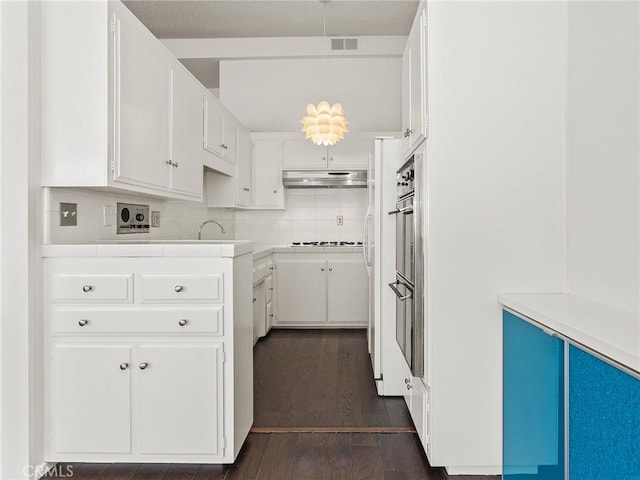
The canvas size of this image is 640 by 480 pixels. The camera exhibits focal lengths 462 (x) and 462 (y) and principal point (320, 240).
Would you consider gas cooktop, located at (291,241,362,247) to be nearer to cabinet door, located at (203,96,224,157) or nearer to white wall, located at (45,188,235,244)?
white wall, located at (45,188,235,244)

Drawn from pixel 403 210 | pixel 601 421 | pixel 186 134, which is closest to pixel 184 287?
pixel 403 210

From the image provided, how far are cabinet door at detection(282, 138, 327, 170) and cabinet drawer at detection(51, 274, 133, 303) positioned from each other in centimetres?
301

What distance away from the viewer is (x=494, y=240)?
195 cm

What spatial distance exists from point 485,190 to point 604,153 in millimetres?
443

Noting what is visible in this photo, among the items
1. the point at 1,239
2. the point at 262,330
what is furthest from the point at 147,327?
the point at 262,330

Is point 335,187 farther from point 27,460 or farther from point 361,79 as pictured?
point 27,460

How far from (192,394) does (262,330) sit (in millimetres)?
2329

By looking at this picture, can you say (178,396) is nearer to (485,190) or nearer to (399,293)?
(399,293)

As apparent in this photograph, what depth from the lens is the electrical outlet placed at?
252 centimetres

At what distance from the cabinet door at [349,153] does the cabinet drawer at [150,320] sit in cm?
304

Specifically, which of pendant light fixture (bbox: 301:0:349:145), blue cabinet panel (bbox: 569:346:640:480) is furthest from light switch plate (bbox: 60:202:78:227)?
blue cabinet panel (bbox: 569:346:640:480)

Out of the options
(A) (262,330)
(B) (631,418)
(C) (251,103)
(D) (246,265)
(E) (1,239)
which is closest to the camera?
(B) (631,418)

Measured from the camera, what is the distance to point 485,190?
1952mm

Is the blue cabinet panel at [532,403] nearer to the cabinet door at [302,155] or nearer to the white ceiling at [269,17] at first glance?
the cabinet door at [302,155]
